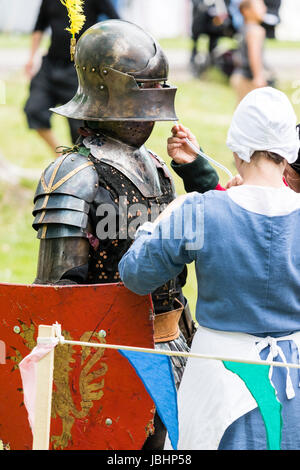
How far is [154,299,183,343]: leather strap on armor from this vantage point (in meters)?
3.72

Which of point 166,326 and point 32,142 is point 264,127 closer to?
point 166,326

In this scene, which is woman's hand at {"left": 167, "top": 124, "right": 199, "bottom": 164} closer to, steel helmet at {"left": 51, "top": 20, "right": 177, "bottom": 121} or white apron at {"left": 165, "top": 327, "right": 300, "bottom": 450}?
steel helmet at {"left": 51, "top": 20, "right": 177, "bottom": 121}

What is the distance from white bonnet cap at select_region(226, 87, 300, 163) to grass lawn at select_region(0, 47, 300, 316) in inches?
133

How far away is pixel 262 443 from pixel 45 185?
1.25 meters

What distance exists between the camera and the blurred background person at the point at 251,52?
37.1 feet

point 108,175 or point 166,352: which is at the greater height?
point 108,175

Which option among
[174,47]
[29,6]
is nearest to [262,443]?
[174,47]

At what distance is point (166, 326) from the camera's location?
12.3 ft

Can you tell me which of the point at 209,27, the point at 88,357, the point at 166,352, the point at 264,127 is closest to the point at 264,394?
the point at 166,352

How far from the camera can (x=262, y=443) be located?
10.0 ft

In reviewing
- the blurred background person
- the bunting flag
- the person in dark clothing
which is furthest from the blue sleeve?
the blurred background person

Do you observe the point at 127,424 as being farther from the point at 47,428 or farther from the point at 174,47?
the point at 174,47

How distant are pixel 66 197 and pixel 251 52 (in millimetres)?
8246

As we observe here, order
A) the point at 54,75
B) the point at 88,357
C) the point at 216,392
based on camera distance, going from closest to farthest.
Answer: the point at 216,392, the point at 88,357, the point at 54,75
